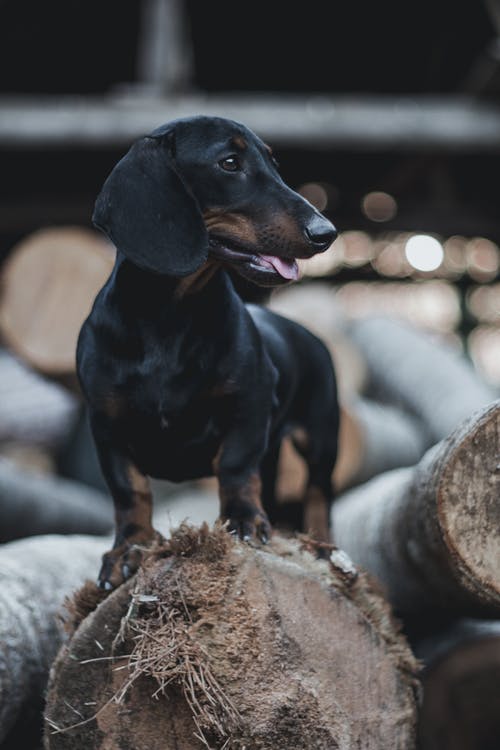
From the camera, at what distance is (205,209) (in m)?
1.82

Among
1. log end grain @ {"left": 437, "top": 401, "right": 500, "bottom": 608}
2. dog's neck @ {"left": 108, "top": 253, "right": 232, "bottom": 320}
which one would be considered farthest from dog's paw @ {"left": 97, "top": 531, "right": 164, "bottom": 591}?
log end grain @ {"left": 437, "top": 401, "right": 500, "bottom": 608}

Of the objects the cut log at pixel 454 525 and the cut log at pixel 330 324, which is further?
the cut log at pixel 330 324

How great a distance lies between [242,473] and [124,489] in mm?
249

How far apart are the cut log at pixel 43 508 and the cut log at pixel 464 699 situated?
5.53 ft

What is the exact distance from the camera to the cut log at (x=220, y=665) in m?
1.57

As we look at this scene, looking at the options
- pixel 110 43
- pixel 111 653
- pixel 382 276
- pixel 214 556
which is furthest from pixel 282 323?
pixel 382 276

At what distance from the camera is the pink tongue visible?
1771 mm

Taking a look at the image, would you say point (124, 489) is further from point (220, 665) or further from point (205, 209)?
point (205, 209)

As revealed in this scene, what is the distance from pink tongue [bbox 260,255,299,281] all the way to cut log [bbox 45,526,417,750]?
1.62ft

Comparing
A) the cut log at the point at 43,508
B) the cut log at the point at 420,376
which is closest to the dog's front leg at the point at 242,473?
the cut log at the point at 43,508

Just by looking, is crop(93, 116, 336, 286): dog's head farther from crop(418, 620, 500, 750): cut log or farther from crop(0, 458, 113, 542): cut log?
crop(0, 458, 113, 542): cut log

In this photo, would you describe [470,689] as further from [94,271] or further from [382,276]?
[382,276]

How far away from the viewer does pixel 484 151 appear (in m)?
6.20

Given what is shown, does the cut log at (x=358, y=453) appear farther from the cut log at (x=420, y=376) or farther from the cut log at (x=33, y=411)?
the cut log at (x=33, y=411)
